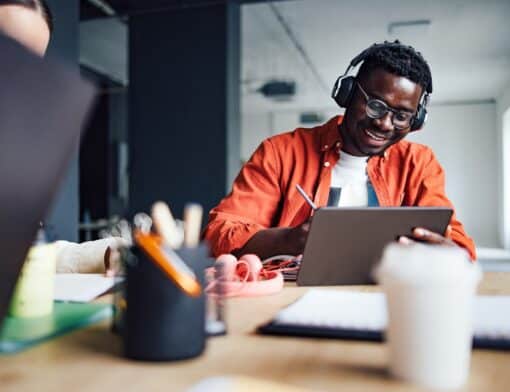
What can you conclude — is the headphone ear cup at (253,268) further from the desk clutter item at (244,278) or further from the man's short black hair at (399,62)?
the man's short black hair at (399,62)

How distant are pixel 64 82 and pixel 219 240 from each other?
0.98m

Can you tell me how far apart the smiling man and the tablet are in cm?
58

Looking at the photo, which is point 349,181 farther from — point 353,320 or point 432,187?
point 353,320

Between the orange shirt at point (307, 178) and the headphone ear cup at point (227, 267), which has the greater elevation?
the orange shirt at point (307, 178)

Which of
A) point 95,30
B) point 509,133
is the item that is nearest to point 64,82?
point 95,30

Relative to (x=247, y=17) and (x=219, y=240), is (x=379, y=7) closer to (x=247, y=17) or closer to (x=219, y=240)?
(x=247, y=17)

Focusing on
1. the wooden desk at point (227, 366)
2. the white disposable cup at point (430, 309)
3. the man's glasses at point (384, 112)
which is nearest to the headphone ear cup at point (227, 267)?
the wooden desk at point (227, 366)

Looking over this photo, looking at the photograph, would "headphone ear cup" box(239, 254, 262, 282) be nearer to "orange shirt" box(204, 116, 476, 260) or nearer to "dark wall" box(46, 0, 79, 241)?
"orange shirt" box(204, 116, 476, 260)

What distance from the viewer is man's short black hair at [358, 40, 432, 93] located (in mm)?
1619

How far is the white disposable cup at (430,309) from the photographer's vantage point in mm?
457

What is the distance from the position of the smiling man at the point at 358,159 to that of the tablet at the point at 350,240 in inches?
22.9

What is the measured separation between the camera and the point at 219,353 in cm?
58

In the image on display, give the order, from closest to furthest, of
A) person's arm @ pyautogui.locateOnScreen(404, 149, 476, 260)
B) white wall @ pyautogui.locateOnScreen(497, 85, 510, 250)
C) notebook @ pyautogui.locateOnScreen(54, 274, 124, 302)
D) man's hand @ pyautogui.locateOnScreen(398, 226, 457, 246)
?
1. notebook @ pyautogui.locateOnScreen(54, 274, 124, 302)
2. man's hand @ pyautogui.locateOnScreen(398, 226, 457, 246)
3. person's arm @ pyautogui.locateOnScreen(404, 149, 476, 260)
4. white wall @ pyautogui.locateOnScreen(497, 85, 510, 250)

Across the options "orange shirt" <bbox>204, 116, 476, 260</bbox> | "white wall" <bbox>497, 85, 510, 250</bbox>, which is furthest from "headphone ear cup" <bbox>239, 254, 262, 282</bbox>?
"white wall" <bbox>497, 85, 510, 250</bbox>
